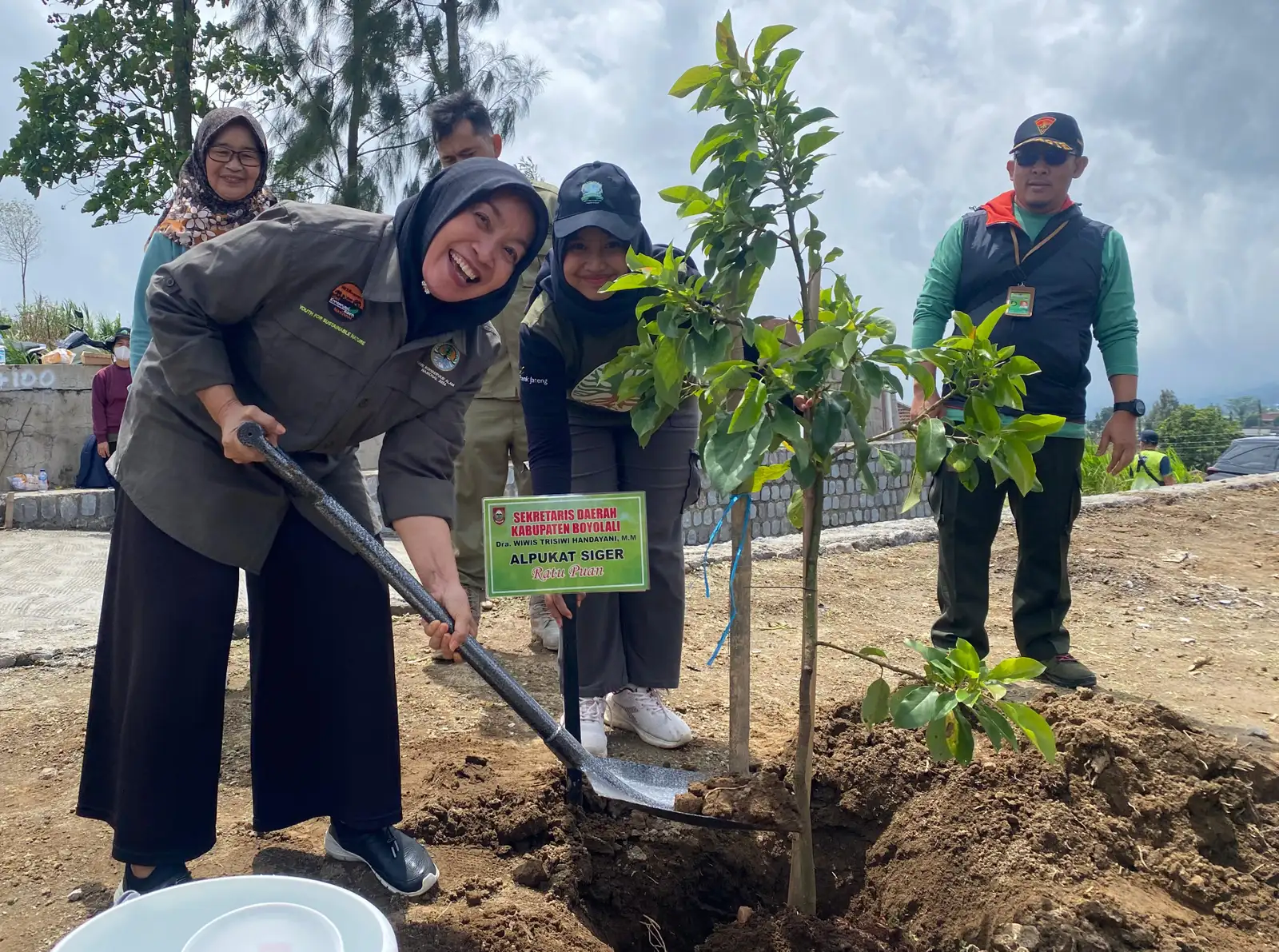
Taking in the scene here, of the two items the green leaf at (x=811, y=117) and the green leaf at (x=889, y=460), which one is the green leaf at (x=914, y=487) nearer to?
the green leaf at (x=889, y=460)

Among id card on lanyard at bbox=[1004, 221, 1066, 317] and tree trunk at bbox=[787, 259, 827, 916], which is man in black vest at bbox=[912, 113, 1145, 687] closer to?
→ id card on lanyard at bbox=[1004, 221, 1066, 317]

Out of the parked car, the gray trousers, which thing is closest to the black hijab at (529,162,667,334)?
the gray trousers

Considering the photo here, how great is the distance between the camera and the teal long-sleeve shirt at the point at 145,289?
9.26 ft

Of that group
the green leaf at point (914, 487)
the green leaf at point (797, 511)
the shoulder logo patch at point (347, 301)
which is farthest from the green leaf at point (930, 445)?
the shoulder logo patch at point (347, 301)

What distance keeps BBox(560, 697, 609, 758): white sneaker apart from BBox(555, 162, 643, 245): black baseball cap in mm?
1336

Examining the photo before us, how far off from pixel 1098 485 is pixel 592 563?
10865mm

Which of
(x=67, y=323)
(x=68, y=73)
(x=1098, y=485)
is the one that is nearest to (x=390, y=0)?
(x=68, y=73)

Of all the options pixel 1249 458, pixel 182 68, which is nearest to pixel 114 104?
pixel 182 68

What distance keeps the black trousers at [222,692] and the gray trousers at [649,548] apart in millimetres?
829

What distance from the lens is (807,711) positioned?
6.43 feet

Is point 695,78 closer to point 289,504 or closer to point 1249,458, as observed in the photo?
Answer: point 289,504

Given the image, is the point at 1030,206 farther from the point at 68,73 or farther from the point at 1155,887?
the point at 68,73

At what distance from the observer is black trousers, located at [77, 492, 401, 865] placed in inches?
74.3

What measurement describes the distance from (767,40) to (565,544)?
117 cm
